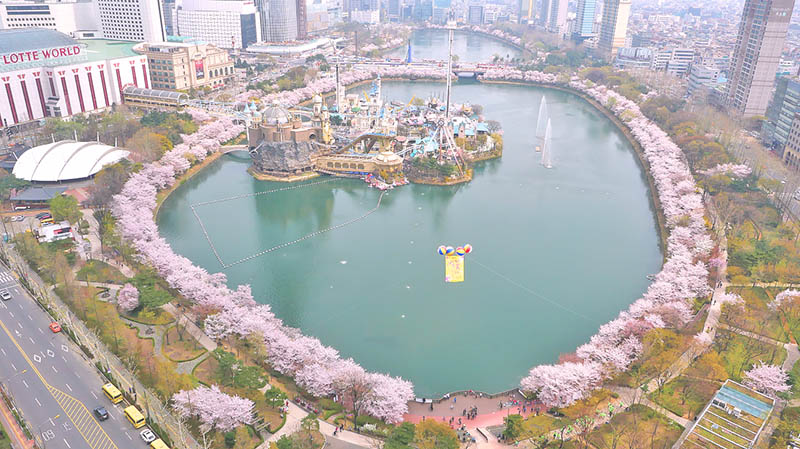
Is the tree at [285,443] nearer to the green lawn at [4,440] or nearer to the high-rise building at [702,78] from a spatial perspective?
the green lawn at [4,440]

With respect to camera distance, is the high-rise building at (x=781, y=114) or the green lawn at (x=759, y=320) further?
the high-rise building at (x=781, y=114)

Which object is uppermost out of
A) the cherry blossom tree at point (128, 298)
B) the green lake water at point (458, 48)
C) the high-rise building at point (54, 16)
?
the high-rise building at point (54, 16)

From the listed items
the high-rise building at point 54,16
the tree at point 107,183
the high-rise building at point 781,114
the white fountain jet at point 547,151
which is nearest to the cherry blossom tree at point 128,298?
the tree at point 107,183

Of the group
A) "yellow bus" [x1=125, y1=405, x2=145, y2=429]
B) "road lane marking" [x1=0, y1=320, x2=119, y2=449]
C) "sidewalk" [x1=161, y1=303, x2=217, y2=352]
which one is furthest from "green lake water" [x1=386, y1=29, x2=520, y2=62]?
"yellow bus" [x1=125, y1=405, x2=145, y2=429]

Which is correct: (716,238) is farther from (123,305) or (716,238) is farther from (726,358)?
(123,305)

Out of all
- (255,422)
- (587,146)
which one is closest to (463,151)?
(587,146)

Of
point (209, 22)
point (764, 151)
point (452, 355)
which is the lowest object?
point (452, 355)

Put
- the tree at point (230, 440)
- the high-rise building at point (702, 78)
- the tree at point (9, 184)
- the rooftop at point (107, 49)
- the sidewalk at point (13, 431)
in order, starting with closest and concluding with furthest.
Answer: the sidewalk at point (13, 431) < the tree at point (230, 440) < the tree at point (9, 184) < the rooftop at point (107, 49) < the high-rise building at point (702, 78)
